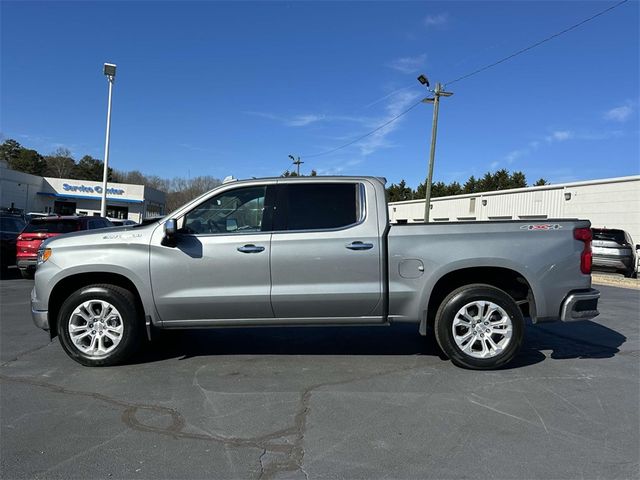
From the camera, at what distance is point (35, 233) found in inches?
492

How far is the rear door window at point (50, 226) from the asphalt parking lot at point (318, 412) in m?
7.42

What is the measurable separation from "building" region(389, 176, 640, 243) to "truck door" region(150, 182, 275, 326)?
11.4 metres

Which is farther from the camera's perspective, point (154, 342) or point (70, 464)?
point (154, 342)

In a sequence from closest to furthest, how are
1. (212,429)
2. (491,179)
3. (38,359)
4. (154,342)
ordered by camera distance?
(212,429) → (38,359) → (154,342) → (491,179)

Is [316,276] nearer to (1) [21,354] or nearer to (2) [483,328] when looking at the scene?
(2) [483,328]

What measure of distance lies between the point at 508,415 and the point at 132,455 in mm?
2963

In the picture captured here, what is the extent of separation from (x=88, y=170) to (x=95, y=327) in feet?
351

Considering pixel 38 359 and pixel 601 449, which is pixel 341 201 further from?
pixel 38 359

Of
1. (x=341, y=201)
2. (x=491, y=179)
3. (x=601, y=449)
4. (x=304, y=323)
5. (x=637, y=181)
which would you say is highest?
(x=491, y=179)

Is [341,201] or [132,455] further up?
[341,201]

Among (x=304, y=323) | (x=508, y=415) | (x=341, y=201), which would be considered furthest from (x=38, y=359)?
(x=508, y=415)

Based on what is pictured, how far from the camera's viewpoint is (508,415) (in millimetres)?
3973

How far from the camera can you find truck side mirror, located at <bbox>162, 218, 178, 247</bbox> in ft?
16.5

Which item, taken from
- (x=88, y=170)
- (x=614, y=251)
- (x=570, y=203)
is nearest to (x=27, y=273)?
(x=614, y=251)
